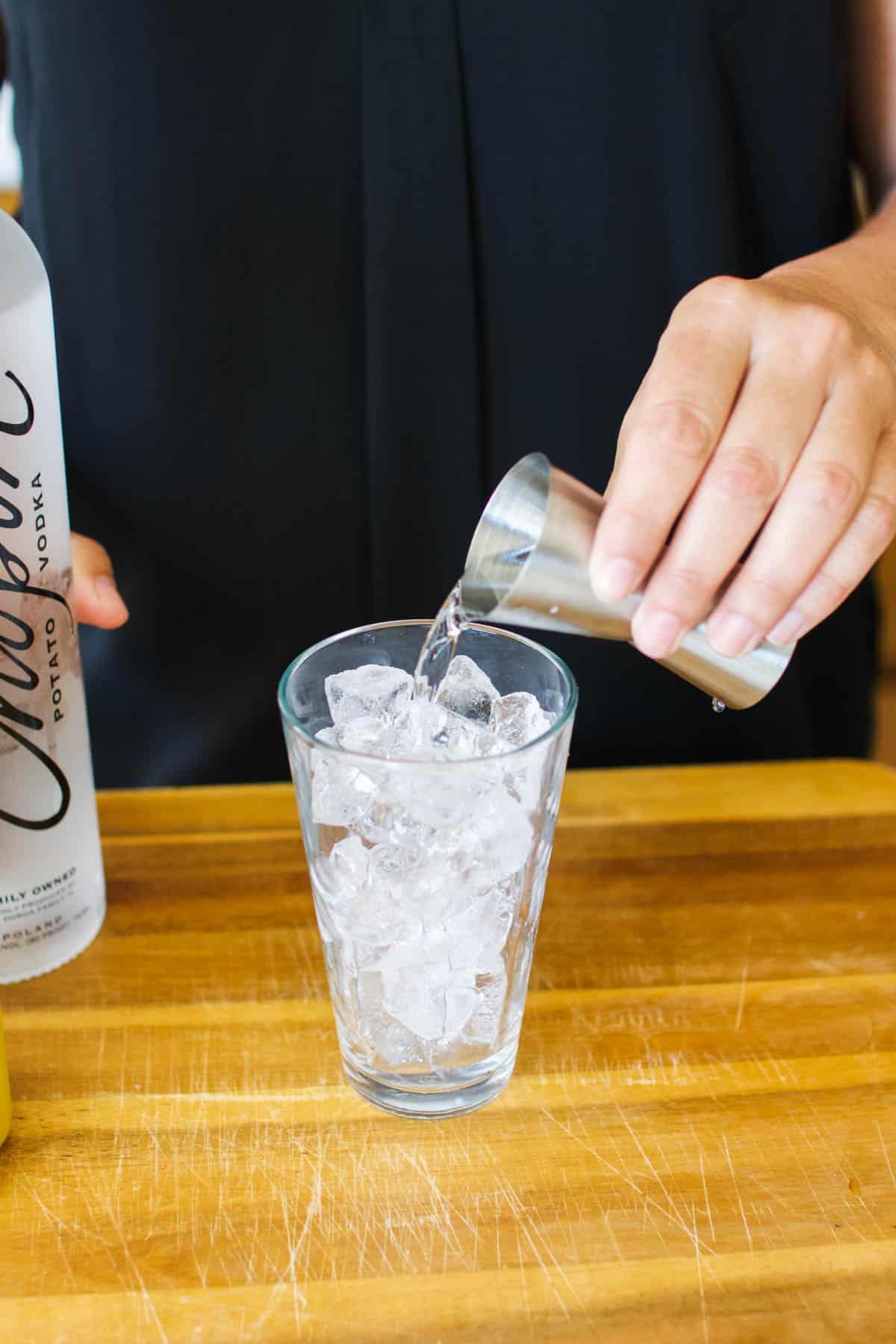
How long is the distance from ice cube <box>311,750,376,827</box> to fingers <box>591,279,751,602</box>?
0.48 feet

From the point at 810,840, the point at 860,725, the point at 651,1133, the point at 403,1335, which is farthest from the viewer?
the point at 860,725

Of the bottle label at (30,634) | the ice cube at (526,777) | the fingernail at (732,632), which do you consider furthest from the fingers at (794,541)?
the bottle label at (30,634)

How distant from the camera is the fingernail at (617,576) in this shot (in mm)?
596

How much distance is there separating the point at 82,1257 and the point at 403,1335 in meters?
0.16

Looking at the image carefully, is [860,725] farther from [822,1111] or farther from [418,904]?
[418,904]

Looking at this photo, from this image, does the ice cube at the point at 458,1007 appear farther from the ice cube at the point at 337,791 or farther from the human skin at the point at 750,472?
the human skin at the point at 750,472

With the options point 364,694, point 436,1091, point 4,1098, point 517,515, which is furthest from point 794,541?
point 4,1098

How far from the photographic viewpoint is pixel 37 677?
2.46ft

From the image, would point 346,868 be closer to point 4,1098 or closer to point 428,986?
point 428,986

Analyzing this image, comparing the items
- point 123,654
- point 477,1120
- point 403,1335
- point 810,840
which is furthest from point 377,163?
point 403,1335

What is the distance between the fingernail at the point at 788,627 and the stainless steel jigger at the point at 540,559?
4cm

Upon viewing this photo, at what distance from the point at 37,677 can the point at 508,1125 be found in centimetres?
36

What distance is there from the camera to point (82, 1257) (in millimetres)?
617

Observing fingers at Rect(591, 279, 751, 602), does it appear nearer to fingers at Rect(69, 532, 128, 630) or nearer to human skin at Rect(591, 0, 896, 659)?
human skin at Rect(591, 0, 896, 659)
